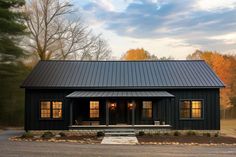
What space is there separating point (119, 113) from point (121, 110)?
269mm

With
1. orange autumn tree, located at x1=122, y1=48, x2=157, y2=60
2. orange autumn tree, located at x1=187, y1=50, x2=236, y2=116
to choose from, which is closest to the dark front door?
orange autumn tree, located at x1=187, y1=50, x2=236, y2=116

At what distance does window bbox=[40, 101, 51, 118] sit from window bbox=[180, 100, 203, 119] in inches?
384

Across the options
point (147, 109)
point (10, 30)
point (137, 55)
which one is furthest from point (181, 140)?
point (137, 55)

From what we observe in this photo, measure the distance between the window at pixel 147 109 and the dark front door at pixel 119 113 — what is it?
1.42m

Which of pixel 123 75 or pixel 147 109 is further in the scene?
pixel 123 75

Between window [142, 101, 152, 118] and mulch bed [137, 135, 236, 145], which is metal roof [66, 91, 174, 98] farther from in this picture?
mulch bed [137, 135, 236, 145]

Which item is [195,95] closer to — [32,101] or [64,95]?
[64,95]

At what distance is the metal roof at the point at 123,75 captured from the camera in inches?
1183

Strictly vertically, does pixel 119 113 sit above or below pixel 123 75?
below

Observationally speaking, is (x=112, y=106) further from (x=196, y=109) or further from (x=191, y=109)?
(x=196, y=109)

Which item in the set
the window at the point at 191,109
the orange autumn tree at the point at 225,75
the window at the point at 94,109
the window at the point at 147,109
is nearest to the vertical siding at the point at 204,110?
the window at the point at 191,109

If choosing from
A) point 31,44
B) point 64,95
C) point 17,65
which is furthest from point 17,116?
point 64,95

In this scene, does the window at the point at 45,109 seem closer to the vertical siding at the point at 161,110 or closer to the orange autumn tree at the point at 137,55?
the vertical siding at the point at 161,110

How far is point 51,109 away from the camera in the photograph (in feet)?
98.4
